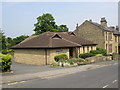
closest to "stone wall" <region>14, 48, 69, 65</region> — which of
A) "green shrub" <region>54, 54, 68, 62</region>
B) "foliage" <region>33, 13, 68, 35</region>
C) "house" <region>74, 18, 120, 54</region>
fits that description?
"green shrub" <region>54, 54, 68, 62</region>

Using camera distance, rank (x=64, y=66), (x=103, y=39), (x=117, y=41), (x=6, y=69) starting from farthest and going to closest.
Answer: (x=117, y=41) → (x=103, y=39) → (x=64, y=66) → (x=6, y=69)

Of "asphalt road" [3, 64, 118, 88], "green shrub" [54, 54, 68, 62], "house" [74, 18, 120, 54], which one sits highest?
"house" [74, 18, 120, 54]

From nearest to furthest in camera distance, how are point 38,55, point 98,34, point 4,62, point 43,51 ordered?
1. point 4,62
2. point 43,51
3. point 38,55
4. point 98,34

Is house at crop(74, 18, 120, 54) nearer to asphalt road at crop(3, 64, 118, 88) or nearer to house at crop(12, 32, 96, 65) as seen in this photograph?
house at crop(12, 32, 96, 65)

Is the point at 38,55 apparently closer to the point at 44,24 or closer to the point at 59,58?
the point at 59,58

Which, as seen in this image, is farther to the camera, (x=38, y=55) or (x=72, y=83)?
(x=38, y=55)

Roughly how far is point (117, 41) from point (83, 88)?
132ft

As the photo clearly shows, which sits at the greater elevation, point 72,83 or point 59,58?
point 59,58

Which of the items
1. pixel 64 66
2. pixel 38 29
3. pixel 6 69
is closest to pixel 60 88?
pixel 6 69

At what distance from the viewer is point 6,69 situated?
54.2 feet

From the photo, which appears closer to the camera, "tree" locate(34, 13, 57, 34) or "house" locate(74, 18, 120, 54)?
"house" locate(74, 18, 120, 54)

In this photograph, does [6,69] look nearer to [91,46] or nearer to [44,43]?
[44,43]

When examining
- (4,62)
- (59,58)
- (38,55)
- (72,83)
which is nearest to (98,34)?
(59,58)

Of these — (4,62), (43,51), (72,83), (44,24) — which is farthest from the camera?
(44,24)
